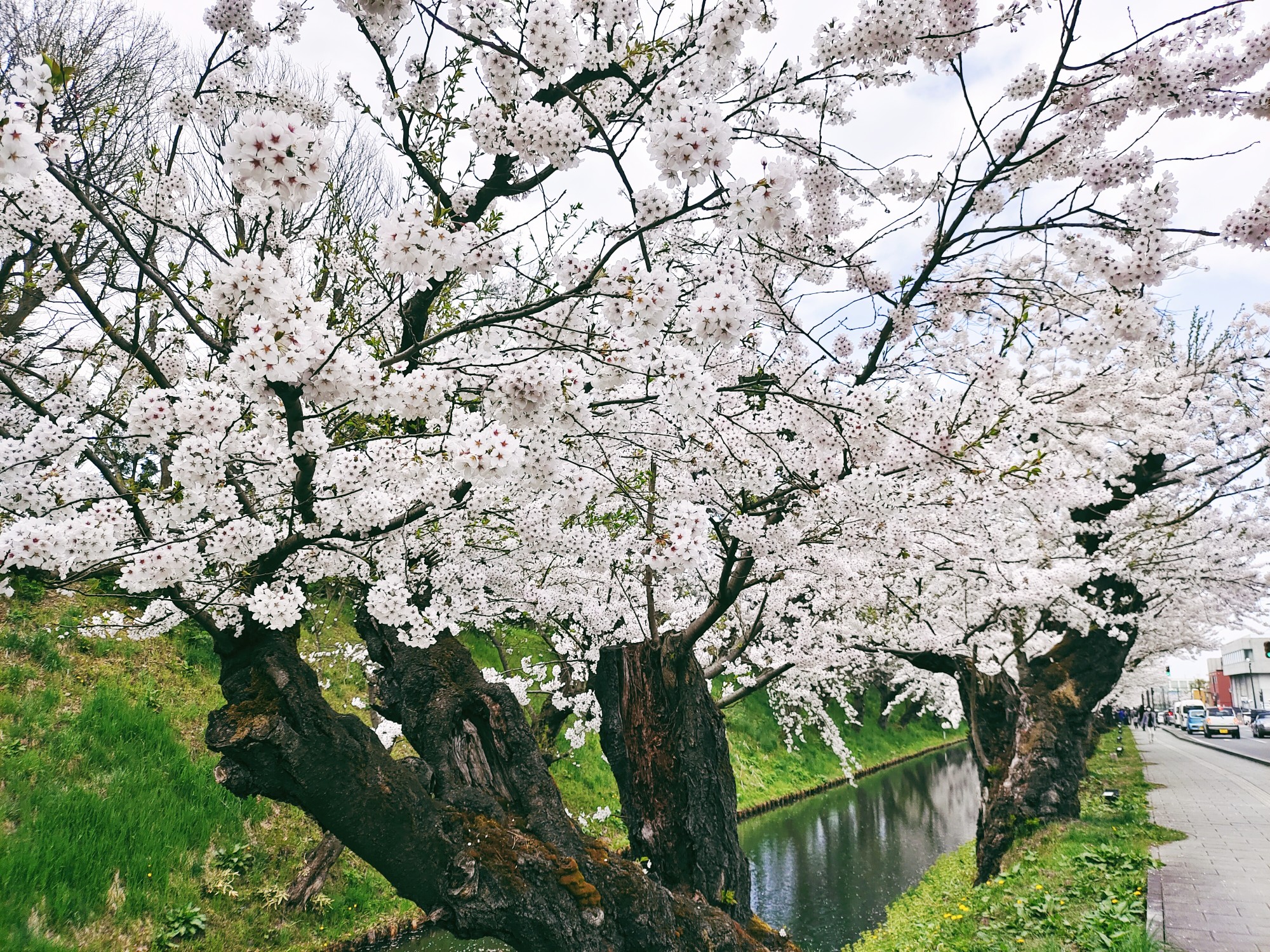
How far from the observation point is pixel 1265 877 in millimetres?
7371

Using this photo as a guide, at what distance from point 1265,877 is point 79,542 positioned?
443 inches

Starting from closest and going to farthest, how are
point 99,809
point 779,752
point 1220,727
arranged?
point 99,809 < point 779,752 < point 1220,727

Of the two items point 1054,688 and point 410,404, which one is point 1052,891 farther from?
point 410,404

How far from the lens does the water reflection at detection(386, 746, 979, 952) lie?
36.7ft

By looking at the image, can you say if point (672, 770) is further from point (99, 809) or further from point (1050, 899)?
point (99, 809)

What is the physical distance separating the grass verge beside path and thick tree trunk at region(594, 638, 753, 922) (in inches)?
108

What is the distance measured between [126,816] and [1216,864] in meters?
13.0

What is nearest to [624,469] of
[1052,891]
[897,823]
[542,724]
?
[542,724]

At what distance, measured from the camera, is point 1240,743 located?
35.3m

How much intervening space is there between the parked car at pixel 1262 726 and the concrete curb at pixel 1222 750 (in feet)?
11.0

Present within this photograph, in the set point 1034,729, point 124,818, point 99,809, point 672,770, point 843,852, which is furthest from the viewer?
point 843,852

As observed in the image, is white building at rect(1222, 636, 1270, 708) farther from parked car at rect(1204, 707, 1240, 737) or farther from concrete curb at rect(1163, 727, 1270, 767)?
parked car at rect(1204, 707, 1240, 737)

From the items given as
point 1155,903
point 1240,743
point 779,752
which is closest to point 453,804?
point 1155,903

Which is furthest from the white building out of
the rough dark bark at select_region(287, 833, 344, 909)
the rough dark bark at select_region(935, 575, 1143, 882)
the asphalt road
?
the rough dark bark at select_region(287, 833, 344, 909)
